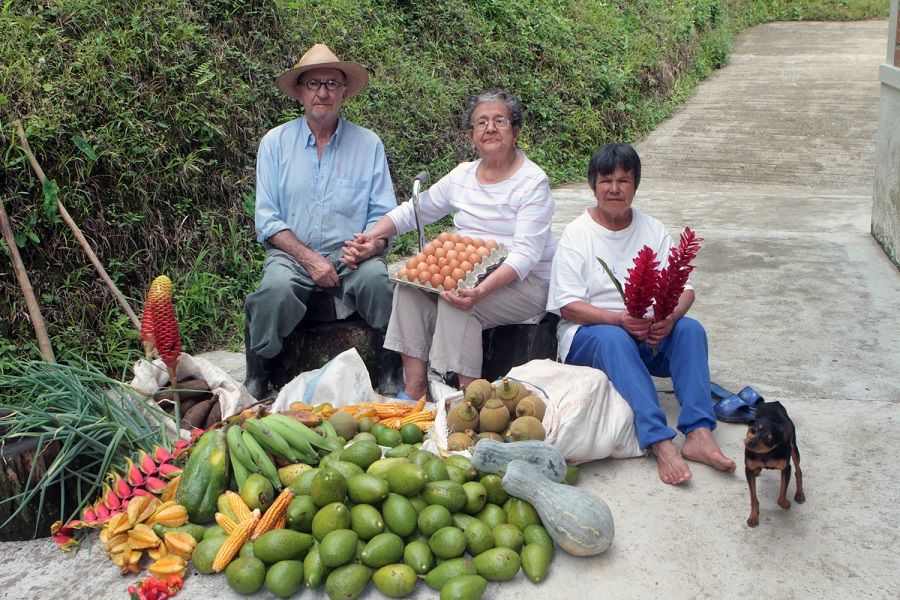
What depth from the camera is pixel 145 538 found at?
2.88m

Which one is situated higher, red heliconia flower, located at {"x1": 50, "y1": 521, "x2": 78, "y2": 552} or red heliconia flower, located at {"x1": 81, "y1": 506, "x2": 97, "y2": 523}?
red heliconia flower, located at {"x1": 81, "y1": 506, "x2": 97, "y2": 523}

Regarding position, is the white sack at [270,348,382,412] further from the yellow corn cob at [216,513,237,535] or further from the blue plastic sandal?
the blue plastic sandal

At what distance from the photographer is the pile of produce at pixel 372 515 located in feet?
8.89

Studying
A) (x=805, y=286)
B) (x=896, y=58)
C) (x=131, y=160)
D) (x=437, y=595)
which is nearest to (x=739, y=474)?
(x=437, y=595)

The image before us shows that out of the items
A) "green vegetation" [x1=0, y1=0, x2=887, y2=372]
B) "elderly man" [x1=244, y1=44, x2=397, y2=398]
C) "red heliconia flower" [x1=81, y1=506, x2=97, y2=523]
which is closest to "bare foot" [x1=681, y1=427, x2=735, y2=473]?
"elderly man" [x1=244, y1=44, x2=397, y2=398]

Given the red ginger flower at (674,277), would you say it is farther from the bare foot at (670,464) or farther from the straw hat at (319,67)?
the straw hat at (319,67)

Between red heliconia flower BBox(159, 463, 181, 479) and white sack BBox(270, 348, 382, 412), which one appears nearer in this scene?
red heliconia flower BBox(159, 463, 181, 479)

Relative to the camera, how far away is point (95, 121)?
17.7ft

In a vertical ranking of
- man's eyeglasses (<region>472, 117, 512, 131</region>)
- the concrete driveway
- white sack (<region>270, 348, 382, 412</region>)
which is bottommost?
the concrete driveway

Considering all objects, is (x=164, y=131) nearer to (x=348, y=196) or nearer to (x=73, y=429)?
(x=348, y=196)

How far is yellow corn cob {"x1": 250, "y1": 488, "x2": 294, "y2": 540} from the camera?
2860mm

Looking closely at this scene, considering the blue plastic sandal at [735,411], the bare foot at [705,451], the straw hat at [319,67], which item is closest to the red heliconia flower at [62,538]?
the straw hat at [319,67]

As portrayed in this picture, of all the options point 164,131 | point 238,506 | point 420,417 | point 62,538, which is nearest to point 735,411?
point 420,417

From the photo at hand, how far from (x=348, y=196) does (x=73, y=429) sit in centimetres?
180
